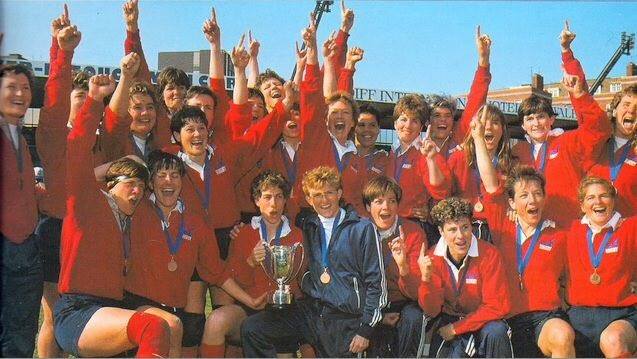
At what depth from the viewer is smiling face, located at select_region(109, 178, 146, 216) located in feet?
11.8

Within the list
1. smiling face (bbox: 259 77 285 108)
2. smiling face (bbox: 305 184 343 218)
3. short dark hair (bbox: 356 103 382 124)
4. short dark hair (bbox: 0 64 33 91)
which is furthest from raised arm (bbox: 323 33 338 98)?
short dark hair (bbox: 0 64 33 91)

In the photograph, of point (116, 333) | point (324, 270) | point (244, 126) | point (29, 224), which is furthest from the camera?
point (244, 126)

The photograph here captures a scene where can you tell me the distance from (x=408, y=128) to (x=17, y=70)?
2.18m

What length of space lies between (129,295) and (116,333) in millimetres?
390

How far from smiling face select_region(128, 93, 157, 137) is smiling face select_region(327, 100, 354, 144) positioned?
103 centimetres

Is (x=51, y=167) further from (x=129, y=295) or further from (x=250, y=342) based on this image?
(x=250, y=342)

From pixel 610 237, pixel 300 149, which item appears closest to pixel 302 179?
pixel 300 149

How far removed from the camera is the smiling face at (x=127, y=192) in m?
3.60

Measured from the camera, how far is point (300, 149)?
4234 mm

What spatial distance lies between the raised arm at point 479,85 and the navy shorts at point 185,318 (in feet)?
6.19

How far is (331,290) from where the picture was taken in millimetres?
3887

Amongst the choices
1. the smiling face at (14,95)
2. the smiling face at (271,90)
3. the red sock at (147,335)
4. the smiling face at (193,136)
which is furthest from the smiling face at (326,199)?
the smiling face at (14,95)

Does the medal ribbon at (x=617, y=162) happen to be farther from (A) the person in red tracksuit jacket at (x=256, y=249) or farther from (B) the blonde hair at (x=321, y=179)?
(A) the person in red tracksuit jacket at (x=256, y=249)

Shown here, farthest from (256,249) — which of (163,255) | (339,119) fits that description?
(339,119)
